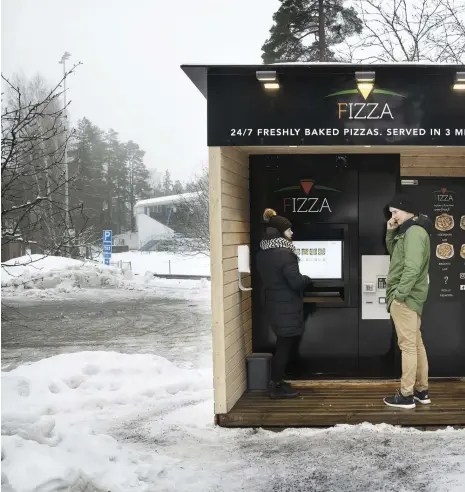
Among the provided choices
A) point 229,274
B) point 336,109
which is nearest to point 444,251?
point 336,109

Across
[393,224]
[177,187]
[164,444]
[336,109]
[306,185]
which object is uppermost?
[177,187]

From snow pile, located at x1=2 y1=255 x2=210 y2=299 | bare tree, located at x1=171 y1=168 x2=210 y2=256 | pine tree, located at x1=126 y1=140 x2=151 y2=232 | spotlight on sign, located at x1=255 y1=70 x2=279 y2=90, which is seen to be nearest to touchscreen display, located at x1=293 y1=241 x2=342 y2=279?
spotlight on sign, located at x1=255 y1=70 x2=279 y2=90

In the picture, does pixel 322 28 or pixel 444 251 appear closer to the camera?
pixel 444 251

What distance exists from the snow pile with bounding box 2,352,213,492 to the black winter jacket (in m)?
1.20

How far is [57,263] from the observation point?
87.0ft

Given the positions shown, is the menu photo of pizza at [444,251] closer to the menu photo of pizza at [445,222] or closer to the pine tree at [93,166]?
the menu photo of pizza at [445,222]

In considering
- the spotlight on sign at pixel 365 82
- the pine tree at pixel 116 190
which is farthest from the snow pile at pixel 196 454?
the pine tree at pixel 116 190

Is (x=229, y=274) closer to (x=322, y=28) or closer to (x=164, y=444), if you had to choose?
(x=164, y=444)

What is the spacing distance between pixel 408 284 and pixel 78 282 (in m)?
21.4

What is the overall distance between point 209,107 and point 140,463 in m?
2.96

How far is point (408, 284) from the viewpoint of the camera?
5.10m

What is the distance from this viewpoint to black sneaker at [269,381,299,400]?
577 cm

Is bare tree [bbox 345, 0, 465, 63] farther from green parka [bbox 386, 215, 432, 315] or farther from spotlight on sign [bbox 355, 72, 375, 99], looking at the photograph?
green parka [bbox 386, 215, 432, 315]

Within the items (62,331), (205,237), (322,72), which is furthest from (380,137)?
(205,237)
